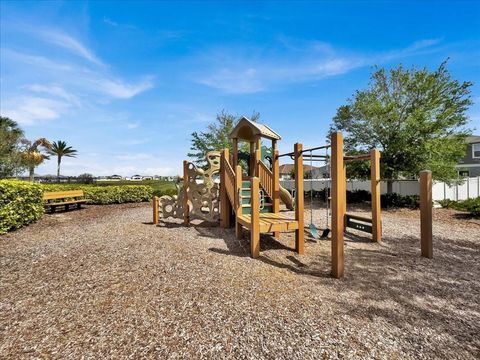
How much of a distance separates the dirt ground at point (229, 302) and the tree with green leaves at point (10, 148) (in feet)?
59.2

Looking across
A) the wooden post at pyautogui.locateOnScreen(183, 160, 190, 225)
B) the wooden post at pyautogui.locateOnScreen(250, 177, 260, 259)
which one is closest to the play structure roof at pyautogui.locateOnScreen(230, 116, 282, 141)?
the wooden post at pyautogui.locateOnScreen(183, 160, 190, 225)

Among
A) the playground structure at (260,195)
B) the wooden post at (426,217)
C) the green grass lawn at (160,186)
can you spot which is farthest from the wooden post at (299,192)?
the green grass lawn at (160,186)

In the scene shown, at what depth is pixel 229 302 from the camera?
3152mm

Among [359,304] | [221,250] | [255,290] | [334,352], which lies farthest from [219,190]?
[334,352]

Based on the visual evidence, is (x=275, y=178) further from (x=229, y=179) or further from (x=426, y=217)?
(x=426, y=217)

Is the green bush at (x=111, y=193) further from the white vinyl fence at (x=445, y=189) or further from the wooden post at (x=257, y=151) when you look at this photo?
the wooden post at (x=257, y=151)

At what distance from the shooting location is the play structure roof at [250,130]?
6.82 m

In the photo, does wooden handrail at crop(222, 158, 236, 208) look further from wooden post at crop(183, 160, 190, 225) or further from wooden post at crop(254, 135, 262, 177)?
wooden post at crop(183, 160, 190, 225)

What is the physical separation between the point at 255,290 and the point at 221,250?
207 centimetres

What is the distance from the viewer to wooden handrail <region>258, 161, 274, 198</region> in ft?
23.3

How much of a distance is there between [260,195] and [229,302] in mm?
4407

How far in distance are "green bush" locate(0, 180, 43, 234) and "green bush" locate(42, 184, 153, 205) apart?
519cm

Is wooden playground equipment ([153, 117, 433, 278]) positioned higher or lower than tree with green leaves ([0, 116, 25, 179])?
lower

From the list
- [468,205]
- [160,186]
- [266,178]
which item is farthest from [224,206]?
[160,186]
